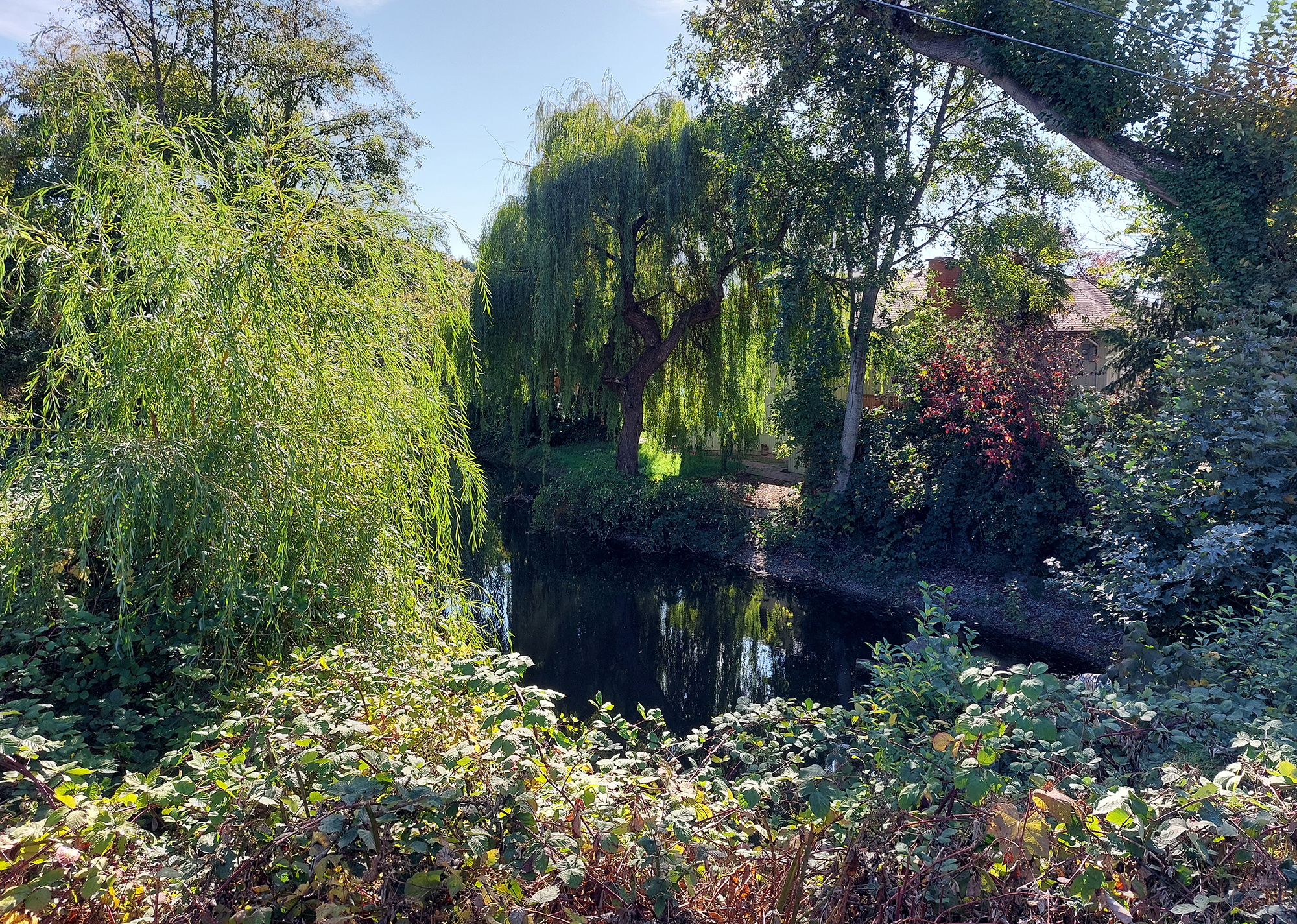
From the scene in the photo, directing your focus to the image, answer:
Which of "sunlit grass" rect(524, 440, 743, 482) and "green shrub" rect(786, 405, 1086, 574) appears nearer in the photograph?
"green shrub" rect(786, 405, 1086, 574)

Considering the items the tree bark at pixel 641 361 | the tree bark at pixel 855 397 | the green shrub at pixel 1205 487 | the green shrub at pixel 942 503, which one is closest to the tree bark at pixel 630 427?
the tree bark at pixel 641 361

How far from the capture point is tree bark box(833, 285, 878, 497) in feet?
34.6

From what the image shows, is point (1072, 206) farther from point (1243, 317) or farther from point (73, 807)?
point (73, 807)

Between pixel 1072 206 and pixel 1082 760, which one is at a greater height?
pixel 1072 206

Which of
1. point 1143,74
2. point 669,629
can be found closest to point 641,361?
point 669,629

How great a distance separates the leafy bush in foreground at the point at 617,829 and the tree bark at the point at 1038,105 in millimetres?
6933

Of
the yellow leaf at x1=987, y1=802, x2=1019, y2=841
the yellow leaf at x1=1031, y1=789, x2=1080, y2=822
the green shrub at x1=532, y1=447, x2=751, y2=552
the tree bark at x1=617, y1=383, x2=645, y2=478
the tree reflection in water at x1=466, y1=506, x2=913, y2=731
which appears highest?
the tree bark at x1=617, y1=383, x2=645, y2=478

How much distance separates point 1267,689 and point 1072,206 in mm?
8169

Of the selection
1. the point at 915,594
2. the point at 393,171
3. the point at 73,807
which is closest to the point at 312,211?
the point at 73,807

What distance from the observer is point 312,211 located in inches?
157

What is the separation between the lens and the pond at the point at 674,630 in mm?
7059

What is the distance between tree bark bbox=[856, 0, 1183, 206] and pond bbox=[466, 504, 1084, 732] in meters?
4.81

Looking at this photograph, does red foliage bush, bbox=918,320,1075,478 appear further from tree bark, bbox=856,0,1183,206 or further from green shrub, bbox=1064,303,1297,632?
green shrub, bbox=1064,303,1297,632

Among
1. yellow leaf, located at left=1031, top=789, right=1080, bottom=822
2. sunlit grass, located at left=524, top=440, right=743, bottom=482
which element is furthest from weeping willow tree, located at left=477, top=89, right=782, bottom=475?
yellow leaf, located at left=1031, top=789, right=1080, bottom=822
